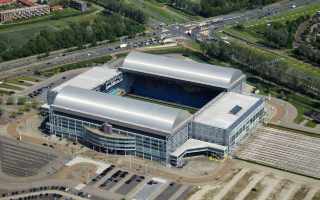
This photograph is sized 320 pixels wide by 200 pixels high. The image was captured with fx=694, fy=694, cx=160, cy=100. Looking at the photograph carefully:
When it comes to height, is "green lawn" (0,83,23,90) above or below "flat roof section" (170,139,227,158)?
below

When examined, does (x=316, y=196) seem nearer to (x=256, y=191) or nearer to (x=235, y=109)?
(x=256, y=191)

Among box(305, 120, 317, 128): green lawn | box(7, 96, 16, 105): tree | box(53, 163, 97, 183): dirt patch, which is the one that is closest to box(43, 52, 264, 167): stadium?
box(53, 163, 97, 183): dirt patch

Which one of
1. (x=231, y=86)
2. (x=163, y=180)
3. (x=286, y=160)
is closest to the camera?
(x=163, y=180)

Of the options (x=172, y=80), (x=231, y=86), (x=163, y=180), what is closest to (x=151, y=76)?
(x=172, y=80)

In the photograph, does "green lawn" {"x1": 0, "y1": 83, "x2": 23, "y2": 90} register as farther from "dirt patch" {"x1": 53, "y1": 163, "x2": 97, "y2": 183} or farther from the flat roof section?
the flat roof section

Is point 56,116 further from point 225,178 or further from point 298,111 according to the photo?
point 298,111

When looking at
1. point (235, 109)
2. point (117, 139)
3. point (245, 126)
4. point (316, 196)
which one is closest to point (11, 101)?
point (117, 139)
